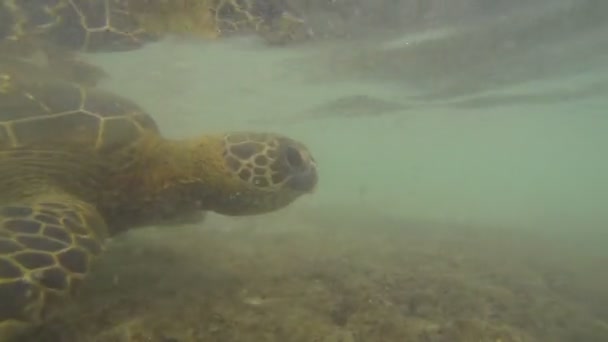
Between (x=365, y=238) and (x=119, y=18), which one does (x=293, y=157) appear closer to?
(x=119, y=18)

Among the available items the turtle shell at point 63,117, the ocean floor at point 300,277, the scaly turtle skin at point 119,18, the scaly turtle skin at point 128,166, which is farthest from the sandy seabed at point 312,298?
the scaly turtle skin at point 119,18

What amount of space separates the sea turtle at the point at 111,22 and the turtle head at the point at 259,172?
10.1 feet

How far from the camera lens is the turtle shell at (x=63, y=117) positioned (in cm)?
556

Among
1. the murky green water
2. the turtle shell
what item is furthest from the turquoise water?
the turtle shell

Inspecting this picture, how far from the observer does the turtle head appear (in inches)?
213

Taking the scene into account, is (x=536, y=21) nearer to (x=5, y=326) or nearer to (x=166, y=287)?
(x=166, y=287)

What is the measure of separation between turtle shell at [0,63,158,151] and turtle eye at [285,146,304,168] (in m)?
1.80

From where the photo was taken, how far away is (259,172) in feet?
17.7

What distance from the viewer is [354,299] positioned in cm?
482

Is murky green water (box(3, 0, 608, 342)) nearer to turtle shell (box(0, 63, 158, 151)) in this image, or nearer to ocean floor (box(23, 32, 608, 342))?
ocean floor (box(23, 32, 608, 342))

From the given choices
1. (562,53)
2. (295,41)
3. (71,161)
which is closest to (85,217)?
(71,161)

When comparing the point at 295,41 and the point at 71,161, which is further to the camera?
the point at 295,41

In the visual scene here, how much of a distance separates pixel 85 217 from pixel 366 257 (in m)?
4.72

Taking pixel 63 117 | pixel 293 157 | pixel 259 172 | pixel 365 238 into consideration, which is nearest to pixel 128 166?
pixel 63 117
